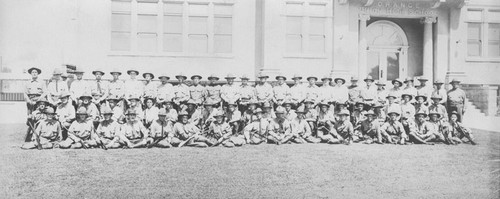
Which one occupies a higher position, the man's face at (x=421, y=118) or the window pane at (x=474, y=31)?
the window pane at (x=474, y=31)

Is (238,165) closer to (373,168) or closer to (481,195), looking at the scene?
(373,168)

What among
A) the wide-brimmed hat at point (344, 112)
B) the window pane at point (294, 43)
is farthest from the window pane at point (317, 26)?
the wide-brimmed hat at point (344, 112)

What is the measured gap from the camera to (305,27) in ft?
53.9

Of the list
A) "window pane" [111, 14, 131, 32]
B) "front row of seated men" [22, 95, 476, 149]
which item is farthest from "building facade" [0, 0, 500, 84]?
"front row of seated men" [22, 95, 476, 149]

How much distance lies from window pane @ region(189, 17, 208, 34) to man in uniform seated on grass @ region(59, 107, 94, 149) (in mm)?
6802

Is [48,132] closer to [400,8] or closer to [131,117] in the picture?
[131,117]

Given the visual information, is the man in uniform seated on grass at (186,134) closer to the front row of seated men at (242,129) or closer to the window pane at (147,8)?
the front row of seated men at (242,129)

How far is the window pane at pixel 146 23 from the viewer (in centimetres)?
1576

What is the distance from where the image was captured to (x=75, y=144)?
9516 mm

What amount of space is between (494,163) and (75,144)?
8.56 metres

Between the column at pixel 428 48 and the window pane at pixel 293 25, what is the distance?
15.9ft

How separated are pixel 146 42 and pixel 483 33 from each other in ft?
42.0

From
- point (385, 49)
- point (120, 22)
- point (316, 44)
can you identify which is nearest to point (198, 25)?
point (120, 22)

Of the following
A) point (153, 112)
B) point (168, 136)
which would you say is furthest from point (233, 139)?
point (153, 112)
